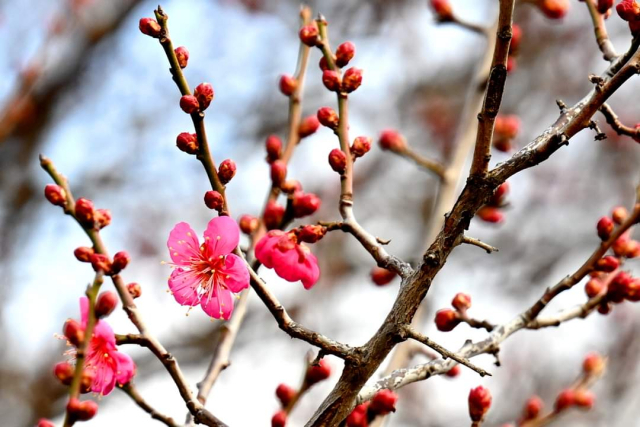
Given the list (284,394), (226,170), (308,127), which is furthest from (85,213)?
(308,127)

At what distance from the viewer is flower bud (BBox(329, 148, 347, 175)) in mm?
1663

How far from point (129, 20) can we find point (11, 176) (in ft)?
4.99

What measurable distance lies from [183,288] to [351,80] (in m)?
0.70

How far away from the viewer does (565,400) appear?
252 cm

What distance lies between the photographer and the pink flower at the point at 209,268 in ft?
4.82

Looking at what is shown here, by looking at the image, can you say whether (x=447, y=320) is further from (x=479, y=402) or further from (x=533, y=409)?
(x=533, y=409)

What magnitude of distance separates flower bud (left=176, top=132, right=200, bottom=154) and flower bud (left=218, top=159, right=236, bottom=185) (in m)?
0.07

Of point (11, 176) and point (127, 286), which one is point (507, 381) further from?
point (127, 286)

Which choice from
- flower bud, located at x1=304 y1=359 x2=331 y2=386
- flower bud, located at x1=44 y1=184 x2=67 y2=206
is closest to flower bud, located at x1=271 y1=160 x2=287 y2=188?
flower bud, located at x1=304 y1=359 x2=331 y2=386

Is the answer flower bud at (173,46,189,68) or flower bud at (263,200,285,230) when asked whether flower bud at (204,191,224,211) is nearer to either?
flower bud at (173,46,189,68)

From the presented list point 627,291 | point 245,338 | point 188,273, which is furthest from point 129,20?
point 627,291

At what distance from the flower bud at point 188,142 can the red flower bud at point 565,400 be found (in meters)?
1.79

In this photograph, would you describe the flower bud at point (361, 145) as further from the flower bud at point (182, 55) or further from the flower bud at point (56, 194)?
the flower bud at point (56, 194)

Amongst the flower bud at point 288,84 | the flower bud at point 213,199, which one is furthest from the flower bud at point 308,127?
the flower bud at point 213,199
